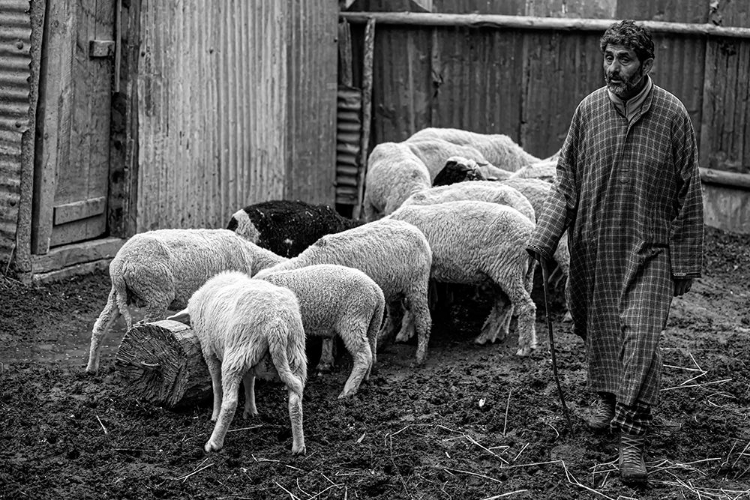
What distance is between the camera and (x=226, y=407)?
634 cm

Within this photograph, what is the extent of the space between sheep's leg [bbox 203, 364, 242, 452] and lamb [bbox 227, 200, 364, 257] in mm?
3105

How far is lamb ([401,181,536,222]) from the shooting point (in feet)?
30.9

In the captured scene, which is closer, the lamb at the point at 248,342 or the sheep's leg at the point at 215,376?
the lamb at the point at 248,342

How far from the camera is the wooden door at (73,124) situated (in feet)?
31.1

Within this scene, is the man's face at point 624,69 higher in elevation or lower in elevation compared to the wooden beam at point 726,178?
higher

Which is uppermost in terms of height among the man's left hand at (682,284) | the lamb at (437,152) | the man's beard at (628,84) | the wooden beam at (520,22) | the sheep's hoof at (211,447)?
the wooden beam at (520,22)

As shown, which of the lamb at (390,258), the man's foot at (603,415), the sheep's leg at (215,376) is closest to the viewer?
the man's foot at (603,415)

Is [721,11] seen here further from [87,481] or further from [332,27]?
[87,481]

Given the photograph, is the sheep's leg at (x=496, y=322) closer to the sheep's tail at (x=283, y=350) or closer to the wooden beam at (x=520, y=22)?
the sheep's tail at (x=283, y=350)

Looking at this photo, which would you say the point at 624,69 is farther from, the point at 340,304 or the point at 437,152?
the point at 437,152

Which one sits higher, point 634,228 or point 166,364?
point 634,228

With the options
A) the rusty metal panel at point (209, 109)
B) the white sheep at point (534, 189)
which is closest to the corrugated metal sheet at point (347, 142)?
the rusty metal panel at point (209, 109)

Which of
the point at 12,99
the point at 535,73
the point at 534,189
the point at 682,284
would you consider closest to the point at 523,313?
the point at 534,189

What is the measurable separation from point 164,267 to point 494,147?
5.44m
